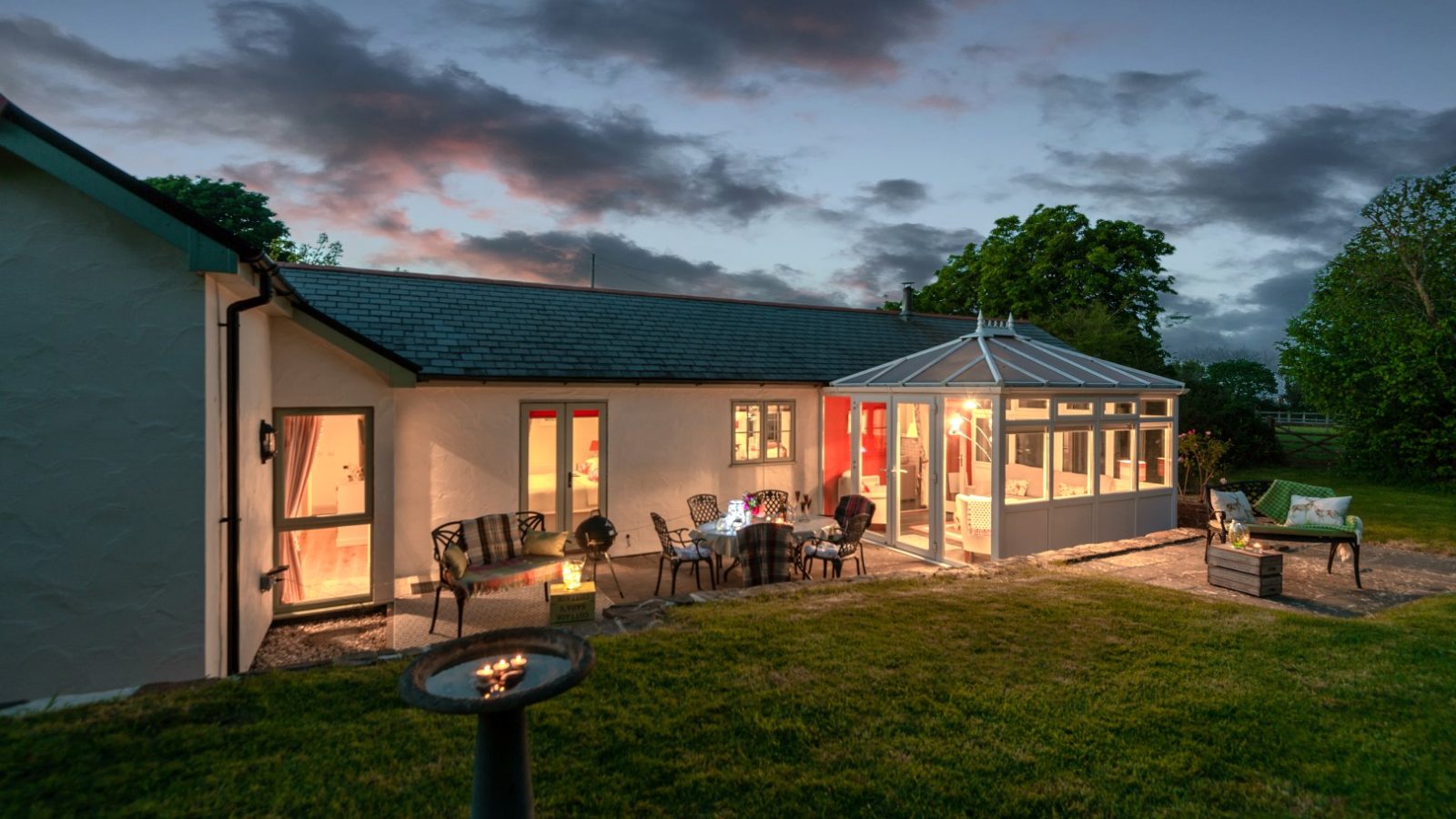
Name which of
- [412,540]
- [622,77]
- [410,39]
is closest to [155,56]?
[410,39]

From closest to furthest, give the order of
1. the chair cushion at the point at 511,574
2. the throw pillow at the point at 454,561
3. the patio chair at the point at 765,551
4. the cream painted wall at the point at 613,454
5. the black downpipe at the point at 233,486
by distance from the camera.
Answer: the black downpipe at the point at 233,486, the throw pillow at the point at 454,561, the chair cushion at the point at 511,574, the patio chair at the point at 765,551, the cream painted wall at the point at 613,454

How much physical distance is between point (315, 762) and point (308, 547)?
14.6 ft

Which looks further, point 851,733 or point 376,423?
point 376,423

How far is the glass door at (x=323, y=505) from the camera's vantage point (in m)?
6.80

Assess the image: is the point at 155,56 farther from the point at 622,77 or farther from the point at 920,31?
the point at 920,31

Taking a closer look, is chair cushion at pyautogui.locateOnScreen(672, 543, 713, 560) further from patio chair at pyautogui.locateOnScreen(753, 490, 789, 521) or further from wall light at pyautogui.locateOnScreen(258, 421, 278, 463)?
wall light at pyautogui.locateOnScreen(258, 421, 278, 463)

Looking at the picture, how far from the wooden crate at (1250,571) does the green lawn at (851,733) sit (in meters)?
1.44

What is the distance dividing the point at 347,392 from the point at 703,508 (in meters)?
5.18

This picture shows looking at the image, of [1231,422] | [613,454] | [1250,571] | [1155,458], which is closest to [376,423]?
[613,454]

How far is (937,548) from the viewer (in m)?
9.24

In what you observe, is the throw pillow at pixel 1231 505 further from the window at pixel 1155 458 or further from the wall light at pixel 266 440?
the wall light at pixel 266 440

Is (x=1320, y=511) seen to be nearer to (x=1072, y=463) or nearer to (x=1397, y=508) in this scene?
(x=1072, y=463)

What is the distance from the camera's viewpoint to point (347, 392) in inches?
280

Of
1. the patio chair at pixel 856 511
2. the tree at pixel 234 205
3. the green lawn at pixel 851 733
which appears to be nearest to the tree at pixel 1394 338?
the green lawn at pixel 851 733
